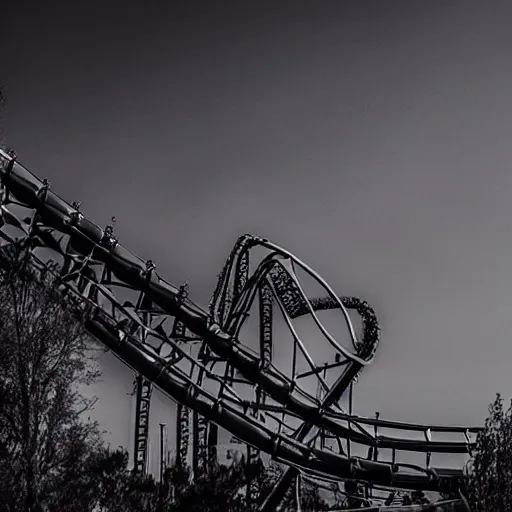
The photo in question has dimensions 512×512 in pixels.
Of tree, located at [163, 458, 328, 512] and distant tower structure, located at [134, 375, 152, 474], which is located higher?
distant tower structure, located at [134, 375, 152, 474]

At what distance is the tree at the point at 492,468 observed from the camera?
9734mm

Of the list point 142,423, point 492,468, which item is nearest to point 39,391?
point 142,423

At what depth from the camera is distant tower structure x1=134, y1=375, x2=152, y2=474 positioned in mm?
10781

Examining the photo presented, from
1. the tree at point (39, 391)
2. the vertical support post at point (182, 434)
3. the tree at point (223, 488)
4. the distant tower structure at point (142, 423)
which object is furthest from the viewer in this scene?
the vertical support post at point (182, 434)

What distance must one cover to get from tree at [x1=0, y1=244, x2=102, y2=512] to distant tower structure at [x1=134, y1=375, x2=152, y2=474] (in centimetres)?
88

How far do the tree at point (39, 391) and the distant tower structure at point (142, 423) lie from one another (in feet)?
2.88

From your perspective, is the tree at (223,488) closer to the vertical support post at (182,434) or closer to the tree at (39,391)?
the vertical support post at (182,434)

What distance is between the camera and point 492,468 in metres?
10.1

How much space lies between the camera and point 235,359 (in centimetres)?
1105

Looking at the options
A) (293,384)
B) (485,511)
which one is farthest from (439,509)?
(293,384)

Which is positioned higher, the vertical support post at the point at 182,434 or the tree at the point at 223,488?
the vertical support post at the point at 182,434

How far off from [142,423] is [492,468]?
463 centimetres

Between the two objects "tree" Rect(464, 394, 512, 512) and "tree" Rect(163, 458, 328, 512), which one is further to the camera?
"tree" Rect(163, 458, 328, 512)

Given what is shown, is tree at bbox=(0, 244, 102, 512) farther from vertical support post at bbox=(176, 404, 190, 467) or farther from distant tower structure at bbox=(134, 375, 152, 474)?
vertical support post at bbox=(176, 404, 190, 467)
